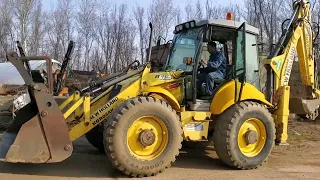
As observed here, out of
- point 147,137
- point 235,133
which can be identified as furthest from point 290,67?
point 147,137

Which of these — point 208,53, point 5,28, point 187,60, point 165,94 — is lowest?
point 165,94

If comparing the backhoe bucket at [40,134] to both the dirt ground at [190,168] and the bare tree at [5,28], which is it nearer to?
the dirt ground at [190,168]

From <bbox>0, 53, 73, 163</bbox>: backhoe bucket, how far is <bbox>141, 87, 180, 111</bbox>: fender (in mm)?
1447

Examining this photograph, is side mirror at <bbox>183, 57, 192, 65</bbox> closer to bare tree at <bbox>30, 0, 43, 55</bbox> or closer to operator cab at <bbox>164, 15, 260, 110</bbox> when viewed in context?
operator cab at <bbox>164, 15, 260, 110</bbox>

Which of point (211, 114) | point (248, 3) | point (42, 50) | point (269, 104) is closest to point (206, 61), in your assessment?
point (211, 114)

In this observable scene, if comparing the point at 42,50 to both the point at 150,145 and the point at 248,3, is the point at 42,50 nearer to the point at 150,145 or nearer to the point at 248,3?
the point at 248,3

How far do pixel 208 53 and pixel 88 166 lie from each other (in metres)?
2.88

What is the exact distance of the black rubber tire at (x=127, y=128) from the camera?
6.25 m

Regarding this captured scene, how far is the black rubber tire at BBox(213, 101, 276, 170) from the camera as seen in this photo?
277 inches

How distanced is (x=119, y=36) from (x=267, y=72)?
1152 inches

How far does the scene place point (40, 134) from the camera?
6.09 meters

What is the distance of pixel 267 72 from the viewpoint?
27.3 feet

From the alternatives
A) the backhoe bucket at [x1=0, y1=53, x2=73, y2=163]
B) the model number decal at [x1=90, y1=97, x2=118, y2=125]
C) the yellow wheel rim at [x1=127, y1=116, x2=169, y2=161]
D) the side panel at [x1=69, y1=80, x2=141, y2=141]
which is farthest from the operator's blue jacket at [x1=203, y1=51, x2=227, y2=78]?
the backhoe bucket at [x1=0, y1=53, x2=73, y2=163]

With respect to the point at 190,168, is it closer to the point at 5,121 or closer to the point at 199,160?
the point at 199,160
